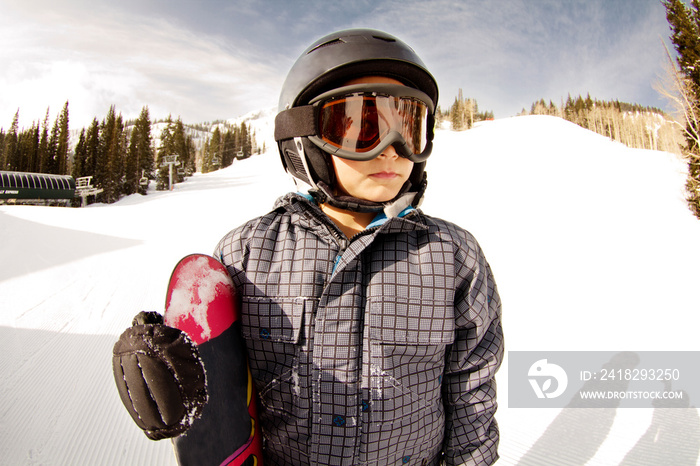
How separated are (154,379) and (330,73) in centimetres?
138

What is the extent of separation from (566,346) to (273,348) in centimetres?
415

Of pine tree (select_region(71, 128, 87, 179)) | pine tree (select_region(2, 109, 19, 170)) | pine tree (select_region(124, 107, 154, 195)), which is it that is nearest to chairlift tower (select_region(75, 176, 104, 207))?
pine tree (select_region(124, 107, 154, 195))

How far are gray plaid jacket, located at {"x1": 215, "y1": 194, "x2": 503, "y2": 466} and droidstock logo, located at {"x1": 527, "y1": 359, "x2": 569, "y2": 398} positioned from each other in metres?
2.39

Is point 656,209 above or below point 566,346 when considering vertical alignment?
above

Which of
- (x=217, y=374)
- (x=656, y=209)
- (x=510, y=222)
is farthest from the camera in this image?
(x=656, y=209)

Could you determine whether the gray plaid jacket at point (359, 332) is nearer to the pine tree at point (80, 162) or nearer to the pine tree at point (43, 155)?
the pine tree at point (80, 162)

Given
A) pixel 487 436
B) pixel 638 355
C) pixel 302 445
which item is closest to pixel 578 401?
pixel 638 355

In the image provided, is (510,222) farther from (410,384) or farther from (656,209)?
(410,384)

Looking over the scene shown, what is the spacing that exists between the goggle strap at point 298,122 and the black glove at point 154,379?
1025 mm

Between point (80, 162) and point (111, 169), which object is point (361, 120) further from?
point (80, 162)

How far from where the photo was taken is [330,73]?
155cm

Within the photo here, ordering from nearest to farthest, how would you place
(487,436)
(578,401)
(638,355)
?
(487,436), (578,401), (638,355)

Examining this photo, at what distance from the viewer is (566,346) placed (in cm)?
404

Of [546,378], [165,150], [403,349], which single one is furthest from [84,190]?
[403,349]
